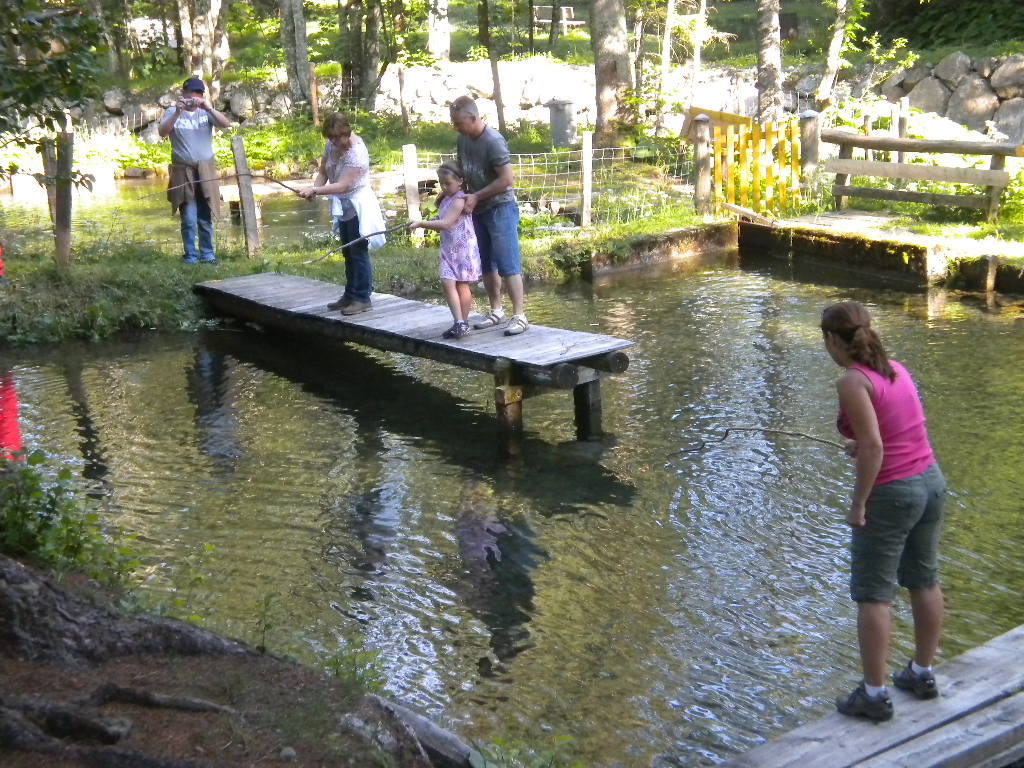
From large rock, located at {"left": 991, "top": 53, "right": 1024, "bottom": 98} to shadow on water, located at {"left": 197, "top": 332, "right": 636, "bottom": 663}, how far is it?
18.1 m

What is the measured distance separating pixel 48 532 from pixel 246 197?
9303mm

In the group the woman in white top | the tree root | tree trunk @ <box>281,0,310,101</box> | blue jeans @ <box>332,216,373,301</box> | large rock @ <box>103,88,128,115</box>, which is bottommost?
the tree root

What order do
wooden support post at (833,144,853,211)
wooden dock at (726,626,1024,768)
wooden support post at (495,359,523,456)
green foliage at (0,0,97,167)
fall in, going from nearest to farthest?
1. wooden dock at (726,626,1024,768)
2. green foliage at (0,0,97,167)
3. wooden support post at (495,359,523,456)
4. wooden support post at (833,144,853,211)

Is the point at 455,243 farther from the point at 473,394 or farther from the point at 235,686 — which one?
the point at 235,686

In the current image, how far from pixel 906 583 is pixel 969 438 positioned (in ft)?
12.6

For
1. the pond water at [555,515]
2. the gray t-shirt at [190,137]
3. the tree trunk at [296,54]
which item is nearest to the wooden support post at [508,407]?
the pond water at [555,515]

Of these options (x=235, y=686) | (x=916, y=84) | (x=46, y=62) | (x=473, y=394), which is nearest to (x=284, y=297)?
(x=473, y=394)

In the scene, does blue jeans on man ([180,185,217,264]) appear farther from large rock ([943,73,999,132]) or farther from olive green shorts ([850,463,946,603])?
large rock ([943,73,999,132])

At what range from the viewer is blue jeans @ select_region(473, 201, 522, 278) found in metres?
8.34

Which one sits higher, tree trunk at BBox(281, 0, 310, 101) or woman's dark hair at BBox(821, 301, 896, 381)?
tree trunk at BBox(281, 0, 310, 101)

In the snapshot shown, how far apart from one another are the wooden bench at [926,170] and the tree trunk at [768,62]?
11.8 ft

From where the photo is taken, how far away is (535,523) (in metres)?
6.83

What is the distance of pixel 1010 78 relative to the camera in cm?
2380

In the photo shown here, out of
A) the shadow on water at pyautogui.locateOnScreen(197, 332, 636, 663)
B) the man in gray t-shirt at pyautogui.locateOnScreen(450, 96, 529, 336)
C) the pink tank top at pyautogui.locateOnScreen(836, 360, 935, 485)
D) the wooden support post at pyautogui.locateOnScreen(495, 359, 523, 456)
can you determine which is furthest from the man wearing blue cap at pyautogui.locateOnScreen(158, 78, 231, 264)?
the pink tank top at pyautogui.locateOnScreen(836, 360, 935, 485)
